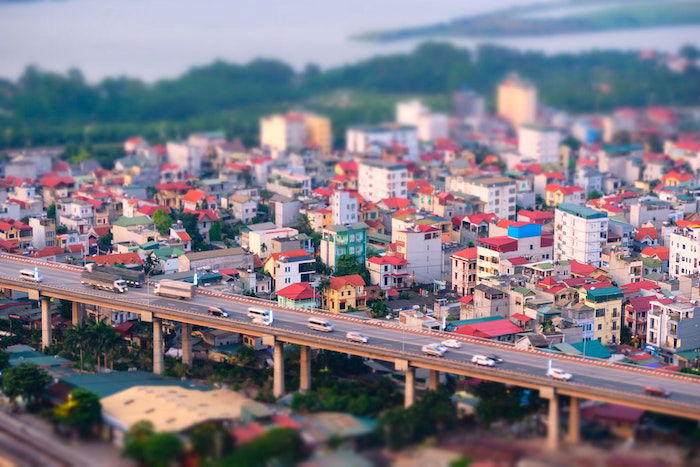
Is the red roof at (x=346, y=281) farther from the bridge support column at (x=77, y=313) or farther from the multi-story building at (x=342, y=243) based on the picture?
the bridge support column at (x=77, y=313)

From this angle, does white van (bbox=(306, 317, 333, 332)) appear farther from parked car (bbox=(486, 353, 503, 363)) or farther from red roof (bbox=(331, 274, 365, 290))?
red roof (bbox=(331, 274, 365, 290))

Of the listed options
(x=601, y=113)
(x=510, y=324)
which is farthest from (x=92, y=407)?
(x=601, y=113)

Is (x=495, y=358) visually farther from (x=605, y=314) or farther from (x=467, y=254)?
(x=467, y=254)

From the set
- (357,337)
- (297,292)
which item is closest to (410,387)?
(357,337)

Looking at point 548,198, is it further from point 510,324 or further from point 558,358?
point 558,358

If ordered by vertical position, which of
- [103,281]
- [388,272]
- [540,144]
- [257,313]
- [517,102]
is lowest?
[388,272]
